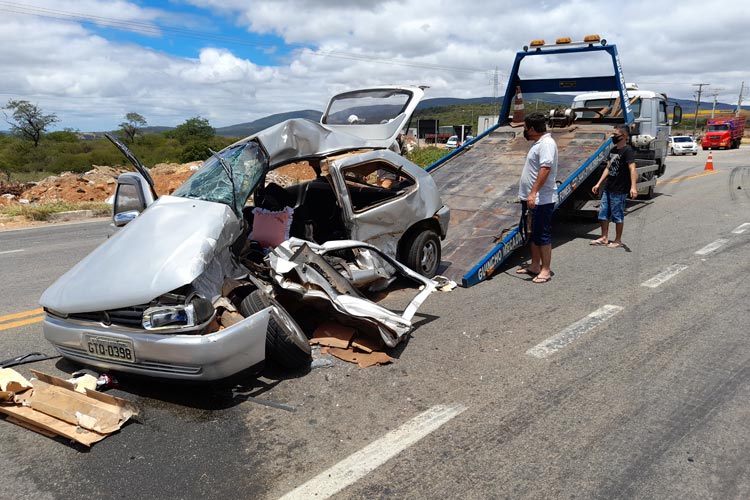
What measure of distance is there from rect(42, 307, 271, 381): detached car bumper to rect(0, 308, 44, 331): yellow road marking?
1.95 meters

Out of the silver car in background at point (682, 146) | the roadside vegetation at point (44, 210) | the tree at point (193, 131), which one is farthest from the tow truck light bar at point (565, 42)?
the tree at point (193, 131)

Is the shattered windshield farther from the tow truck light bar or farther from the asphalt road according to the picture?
the tow truck light bar

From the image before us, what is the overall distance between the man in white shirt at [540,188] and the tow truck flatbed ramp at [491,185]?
0.43 metres

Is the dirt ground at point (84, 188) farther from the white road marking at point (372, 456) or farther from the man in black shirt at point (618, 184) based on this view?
the white road marking at point (372, 456)

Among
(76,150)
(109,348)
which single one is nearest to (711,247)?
(109,348)

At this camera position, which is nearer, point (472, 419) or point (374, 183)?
point (472, 419)

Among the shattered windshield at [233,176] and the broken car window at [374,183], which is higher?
the shattered windshield at [233,176]

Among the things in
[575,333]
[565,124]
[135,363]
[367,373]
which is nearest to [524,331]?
Result: [575,333]

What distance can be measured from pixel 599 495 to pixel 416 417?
1.14 meters

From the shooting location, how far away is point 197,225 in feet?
13.3

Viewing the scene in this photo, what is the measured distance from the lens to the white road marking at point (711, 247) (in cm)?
757

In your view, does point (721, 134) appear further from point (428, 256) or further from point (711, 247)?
point (428, 256)

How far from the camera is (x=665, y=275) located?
6496mm

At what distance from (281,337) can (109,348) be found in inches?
42.9
